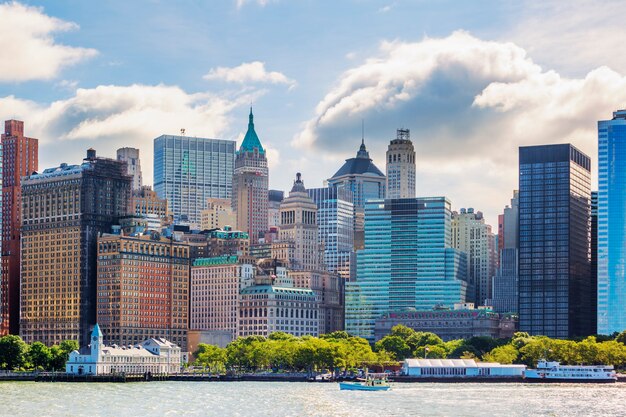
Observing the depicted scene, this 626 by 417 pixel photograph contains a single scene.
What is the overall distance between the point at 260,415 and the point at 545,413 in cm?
3772

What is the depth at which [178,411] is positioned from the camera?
634 feet

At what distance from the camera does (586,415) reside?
615 feet

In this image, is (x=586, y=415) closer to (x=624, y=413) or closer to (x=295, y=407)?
(x=624, y=413)

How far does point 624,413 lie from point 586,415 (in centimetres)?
Answer: 616

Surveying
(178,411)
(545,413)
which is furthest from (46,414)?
(545,413)

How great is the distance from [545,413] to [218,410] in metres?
43.5

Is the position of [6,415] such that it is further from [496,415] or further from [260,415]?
[496,415]

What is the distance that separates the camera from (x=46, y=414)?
609 feet

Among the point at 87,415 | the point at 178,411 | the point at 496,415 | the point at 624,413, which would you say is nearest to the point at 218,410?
the point at 178,411

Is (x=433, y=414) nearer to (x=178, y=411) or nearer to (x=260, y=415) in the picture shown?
(x=260, y=415)

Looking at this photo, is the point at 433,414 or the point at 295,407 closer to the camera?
the point at 433,414

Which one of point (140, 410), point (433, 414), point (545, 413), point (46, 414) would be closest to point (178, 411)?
point (140, 410)

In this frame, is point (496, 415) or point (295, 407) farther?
point (295, 407)

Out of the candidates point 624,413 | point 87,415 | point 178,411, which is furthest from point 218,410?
point 624,413
